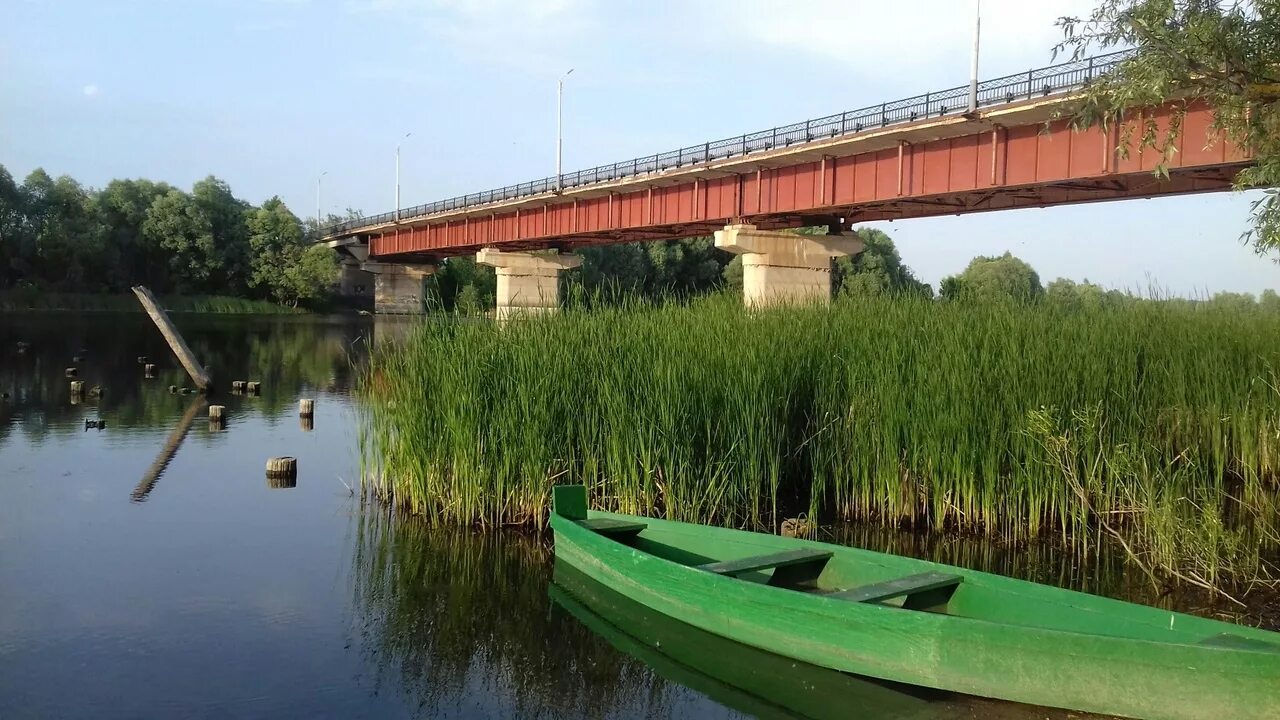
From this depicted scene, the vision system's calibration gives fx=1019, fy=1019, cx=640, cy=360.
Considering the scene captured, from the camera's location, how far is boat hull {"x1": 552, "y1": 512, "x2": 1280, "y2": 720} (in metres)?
5.62

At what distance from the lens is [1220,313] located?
50.5ft

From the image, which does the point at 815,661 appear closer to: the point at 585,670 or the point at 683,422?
the point at 585,670

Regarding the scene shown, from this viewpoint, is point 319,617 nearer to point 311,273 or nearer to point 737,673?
point 737,673

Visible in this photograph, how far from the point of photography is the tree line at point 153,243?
68375 millimetres

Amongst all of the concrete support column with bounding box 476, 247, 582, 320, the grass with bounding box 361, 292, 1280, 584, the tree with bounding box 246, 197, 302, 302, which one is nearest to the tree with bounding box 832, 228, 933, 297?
the concrete support column with bounding box 476, 247, 582, 320

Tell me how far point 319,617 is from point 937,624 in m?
5.28

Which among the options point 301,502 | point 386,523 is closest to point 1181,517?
point 386,523

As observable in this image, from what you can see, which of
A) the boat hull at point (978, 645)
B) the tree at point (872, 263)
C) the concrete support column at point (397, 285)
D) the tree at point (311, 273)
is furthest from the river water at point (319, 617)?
the tree at point (311, 273)

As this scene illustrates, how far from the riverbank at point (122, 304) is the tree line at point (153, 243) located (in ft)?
3.57

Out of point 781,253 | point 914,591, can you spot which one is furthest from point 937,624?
point 781,253

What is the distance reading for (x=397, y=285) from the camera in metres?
78.4

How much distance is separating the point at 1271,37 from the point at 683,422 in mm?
6866

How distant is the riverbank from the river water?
55.5 m

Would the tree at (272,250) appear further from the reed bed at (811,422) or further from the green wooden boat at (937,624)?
the green wooden boat at (937,624)
